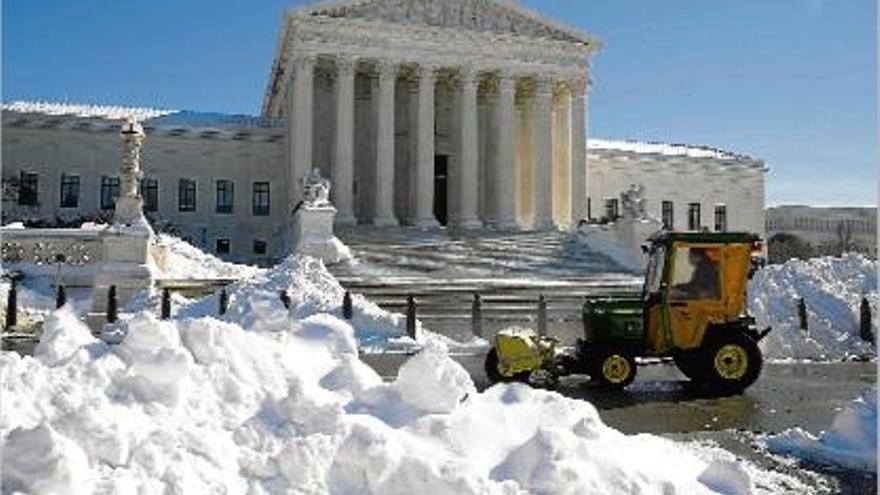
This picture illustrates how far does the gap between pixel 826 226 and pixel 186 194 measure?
63.1 meters

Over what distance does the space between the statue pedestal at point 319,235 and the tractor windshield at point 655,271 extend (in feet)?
72.5

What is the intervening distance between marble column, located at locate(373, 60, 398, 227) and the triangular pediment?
274 centimetres

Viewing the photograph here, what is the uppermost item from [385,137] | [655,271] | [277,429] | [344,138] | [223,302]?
[385,137]

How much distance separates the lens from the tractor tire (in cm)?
1318

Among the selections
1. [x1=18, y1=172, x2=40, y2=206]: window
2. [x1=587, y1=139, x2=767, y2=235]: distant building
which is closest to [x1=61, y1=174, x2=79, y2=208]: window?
[x1=18, y1=172, x2=40, y2=206]: window

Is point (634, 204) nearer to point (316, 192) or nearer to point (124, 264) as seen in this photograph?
point (316, 192)

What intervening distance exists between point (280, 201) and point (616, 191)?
21.9m

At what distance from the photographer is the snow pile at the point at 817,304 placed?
65.9 ft

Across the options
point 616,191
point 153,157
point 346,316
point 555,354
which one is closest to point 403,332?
point 346,316

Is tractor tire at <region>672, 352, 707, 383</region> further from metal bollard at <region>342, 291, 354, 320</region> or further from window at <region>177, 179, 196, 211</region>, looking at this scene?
window at <region>177, 179, 196, 211</region>

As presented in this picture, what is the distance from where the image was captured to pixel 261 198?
5062 cm

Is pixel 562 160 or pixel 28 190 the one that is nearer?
pixel 28 190

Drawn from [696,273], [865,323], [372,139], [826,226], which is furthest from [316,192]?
[826,226]

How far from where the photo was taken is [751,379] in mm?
13070
